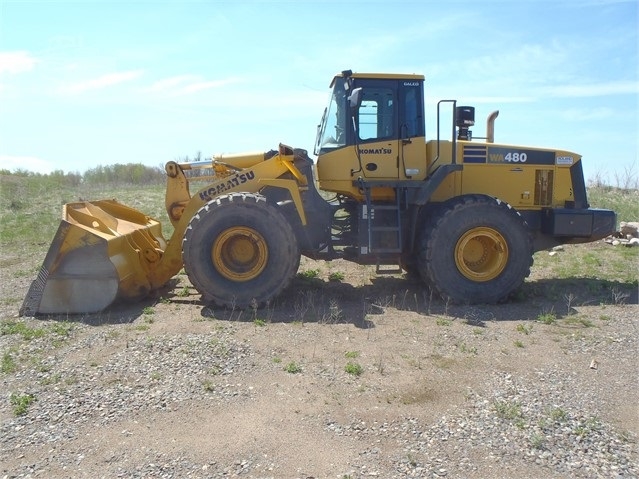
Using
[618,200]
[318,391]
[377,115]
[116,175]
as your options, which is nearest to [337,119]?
[377,115]

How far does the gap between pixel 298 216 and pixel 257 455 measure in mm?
4259

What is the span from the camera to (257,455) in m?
3.96

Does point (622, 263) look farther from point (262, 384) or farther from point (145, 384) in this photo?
point (145, 384)

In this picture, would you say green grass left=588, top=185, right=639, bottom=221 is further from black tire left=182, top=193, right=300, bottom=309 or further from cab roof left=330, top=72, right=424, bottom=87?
black tire left=182, top=193, right=300, bottom=309

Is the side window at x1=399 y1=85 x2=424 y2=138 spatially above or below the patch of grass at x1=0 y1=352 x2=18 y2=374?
above

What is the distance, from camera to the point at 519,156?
857 centimetres

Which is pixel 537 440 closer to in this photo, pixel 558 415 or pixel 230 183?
pixel 558 415

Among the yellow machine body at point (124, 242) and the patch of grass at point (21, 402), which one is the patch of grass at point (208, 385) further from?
the yellow machine body at point (124, 242)

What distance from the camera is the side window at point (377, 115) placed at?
8.10 metres

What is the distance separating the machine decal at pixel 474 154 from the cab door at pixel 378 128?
3.53ft

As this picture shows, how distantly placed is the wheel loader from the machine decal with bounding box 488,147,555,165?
0.02 m

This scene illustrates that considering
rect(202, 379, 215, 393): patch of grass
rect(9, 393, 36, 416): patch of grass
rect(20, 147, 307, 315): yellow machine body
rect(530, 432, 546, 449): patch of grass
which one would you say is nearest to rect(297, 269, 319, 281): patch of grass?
rect(20, 147, 307, 315): yellow machine body

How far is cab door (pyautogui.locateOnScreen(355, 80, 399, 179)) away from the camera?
319 inches

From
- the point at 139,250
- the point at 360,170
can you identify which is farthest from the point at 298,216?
the point at 139,250
